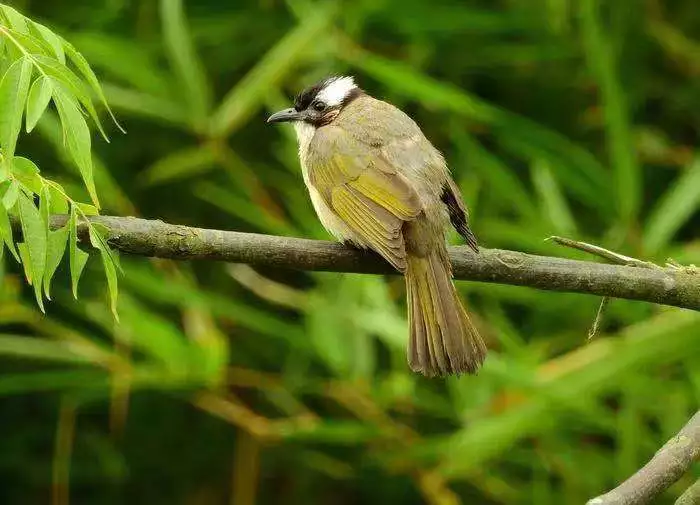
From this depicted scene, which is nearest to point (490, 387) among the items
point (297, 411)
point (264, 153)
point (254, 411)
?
point (297, 411)

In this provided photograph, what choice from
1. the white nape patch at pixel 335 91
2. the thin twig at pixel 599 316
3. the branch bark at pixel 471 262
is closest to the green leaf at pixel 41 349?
the white nape patch at pixel 335 91

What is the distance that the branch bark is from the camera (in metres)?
2.65

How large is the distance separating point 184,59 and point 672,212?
2.19 meters

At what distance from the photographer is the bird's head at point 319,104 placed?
14.5 feet

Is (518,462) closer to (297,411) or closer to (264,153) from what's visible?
(297,411)

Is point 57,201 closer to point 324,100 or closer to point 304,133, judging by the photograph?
point 304,133

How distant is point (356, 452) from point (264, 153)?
5.24ft

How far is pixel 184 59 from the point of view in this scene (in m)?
5.19

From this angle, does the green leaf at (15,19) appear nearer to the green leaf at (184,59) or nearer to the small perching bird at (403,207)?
the small perching bird at (403,207)

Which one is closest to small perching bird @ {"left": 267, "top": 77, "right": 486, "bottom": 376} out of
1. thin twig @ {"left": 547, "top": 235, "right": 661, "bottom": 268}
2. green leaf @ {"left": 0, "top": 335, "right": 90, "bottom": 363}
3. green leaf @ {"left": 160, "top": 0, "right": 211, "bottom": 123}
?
thin twig @ {"left": 547, "top": 235, "right": 661, "bottom": 268}

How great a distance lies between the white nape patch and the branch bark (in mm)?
1532

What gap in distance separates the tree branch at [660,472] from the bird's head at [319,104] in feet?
7.37

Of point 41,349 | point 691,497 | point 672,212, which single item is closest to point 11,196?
point 691,497

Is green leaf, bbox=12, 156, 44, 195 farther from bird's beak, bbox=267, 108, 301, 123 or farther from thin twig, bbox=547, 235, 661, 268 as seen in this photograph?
bird's beak, bbox=267, 108, 301, 123
